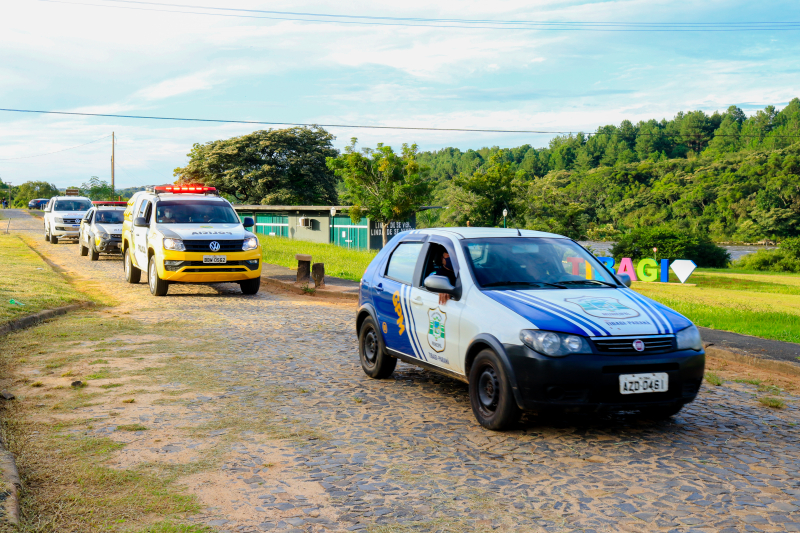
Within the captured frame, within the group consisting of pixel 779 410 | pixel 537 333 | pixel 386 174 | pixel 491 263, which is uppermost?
pixel 386 174

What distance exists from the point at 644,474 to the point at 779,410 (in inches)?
103

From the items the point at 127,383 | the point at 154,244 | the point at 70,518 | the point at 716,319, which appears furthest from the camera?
the point at 154,244

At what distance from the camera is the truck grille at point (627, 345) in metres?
5.46

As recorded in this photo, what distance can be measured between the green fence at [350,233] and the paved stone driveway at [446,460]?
4318cm

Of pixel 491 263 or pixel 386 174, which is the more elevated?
pixel 386 174

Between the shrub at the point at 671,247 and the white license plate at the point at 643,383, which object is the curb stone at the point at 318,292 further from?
the shrub at the point at 671,247

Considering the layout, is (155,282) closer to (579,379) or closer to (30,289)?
(30,289)

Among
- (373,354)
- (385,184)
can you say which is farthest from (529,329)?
(385,184)

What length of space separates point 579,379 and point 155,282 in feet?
38.3

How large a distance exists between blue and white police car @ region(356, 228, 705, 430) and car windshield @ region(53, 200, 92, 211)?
31.2m

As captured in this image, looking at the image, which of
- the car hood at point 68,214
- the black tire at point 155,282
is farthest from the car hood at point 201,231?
the car hood at point 68,214

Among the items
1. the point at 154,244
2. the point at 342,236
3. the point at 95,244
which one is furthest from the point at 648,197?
the point at 154,244

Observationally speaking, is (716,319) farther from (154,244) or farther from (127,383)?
(154,244)

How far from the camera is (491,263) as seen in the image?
6.75 m
